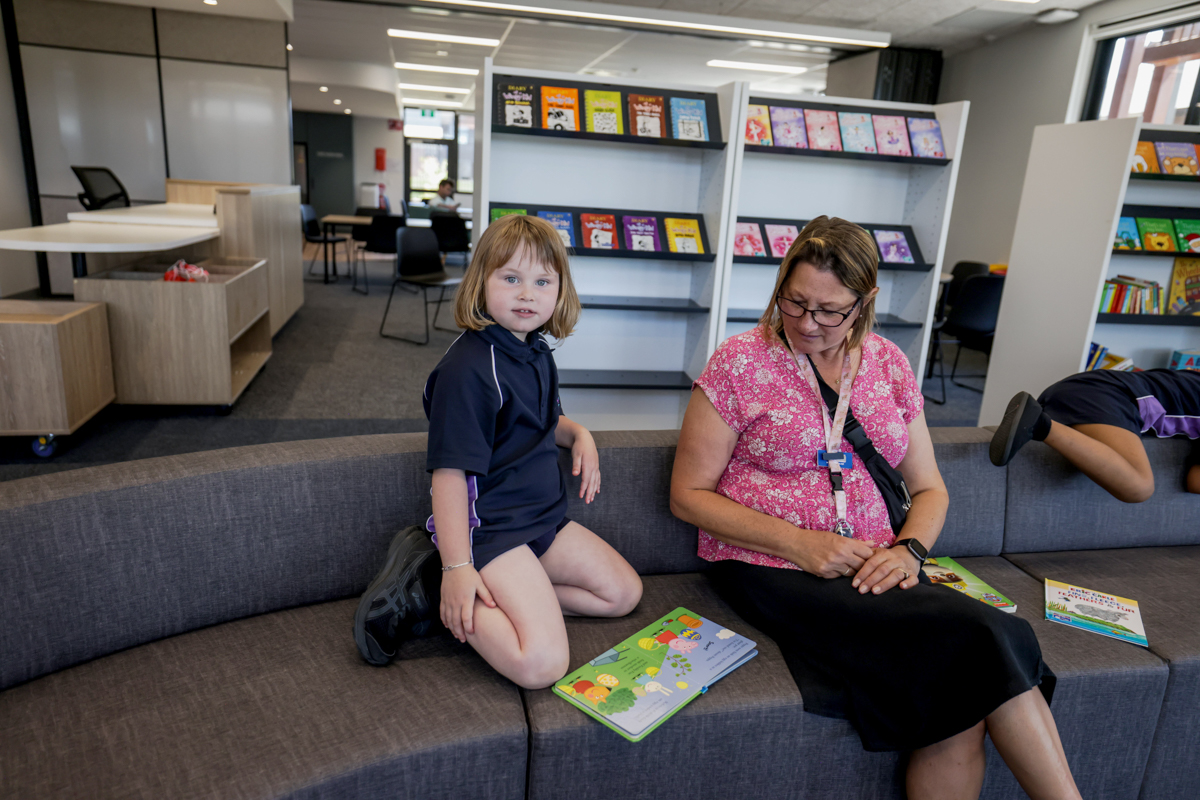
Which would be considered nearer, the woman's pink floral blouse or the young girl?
the young girl

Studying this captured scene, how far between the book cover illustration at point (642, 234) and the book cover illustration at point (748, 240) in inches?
15.5

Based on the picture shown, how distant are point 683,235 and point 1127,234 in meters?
2.19

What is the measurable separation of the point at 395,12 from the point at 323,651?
289 inches

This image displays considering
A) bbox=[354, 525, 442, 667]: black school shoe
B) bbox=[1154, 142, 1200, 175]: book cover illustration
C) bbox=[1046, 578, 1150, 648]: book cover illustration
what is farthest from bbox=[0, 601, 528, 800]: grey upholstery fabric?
bbox=[1154, 142, 1200, 175]: book cover illustration

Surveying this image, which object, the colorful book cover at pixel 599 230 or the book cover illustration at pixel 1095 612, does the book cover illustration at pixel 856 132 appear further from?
the book cover illustration at pixel 1095 612

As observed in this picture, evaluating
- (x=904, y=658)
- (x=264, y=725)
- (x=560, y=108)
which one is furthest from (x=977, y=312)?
(x=264, y=725)

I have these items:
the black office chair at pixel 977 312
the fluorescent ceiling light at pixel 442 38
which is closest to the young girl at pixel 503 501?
the black office chair at pixel 977 312

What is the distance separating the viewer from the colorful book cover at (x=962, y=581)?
67.0 inches

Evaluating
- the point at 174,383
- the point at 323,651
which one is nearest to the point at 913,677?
the point at 323,651

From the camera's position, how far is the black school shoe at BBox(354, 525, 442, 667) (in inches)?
52.4

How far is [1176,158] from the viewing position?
3.66 m

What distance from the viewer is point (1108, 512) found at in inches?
83.4

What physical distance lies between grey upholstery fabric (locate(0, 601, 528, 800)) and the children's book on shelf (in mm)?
131

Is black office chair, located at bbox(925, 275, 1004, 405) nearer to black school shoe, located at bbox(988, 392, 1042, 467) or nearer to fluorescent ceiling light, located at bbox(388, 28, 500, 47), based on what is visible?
black school shoe, located at bbox(988, 392, 1042, 467)
